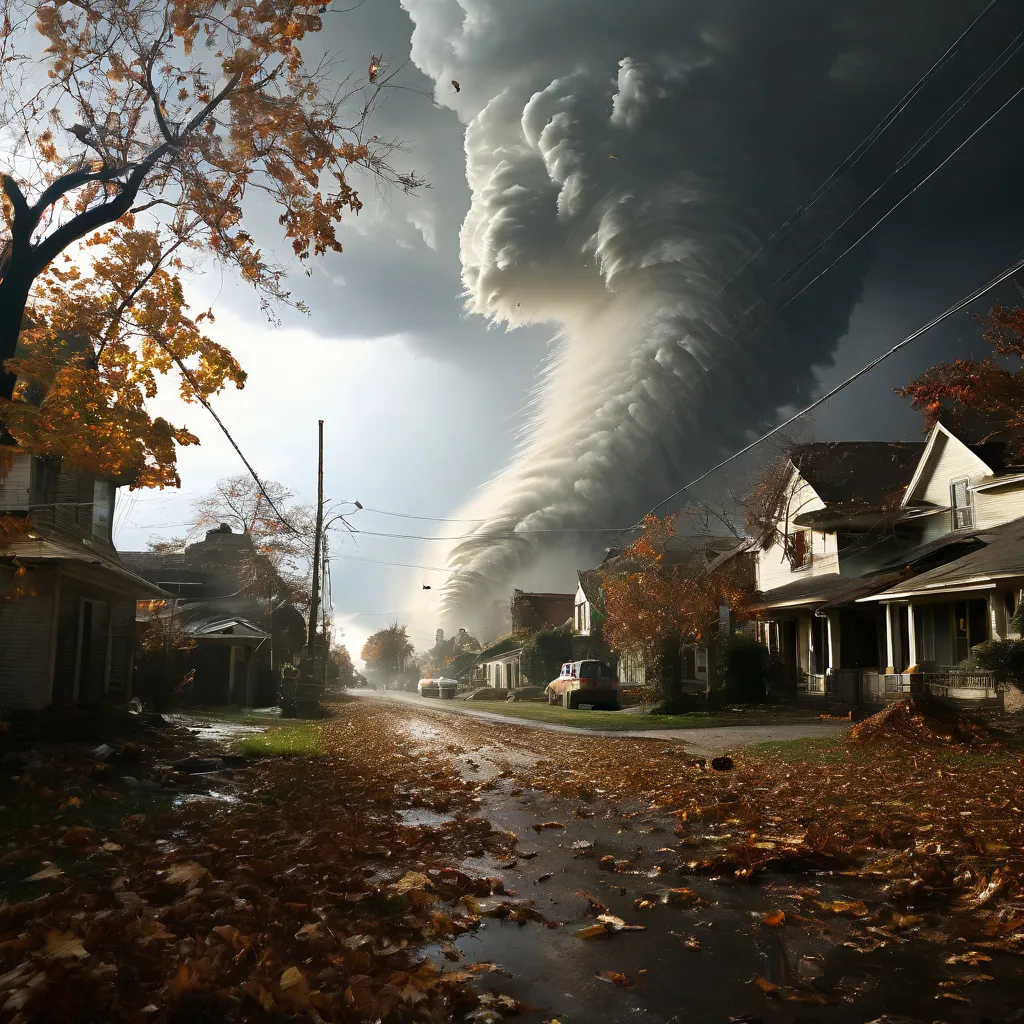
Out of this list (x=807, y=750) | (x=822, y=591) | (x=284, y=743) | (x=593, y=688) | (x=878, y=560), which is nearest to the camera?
(x=807, y=750)

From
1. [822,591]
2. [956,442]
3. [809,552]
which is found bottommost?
[822,591]

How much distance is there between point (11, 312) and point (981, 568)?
2151 cm

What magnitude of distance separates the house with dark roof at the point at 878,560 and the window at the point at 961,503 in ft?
0.12

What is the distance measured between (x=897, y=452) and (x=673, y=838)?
33.0m

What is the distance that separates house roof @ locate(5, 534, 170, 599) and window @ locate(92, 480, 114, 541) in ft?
2.18

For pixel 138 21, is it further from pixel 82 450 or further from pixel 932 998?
pixel 932 998

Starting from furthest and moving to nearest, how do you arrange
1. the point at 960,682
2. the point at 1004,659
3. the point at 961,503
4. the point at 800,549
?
1. the point at 800,549
2. the point at 961,503
3. the point at 960,682
4. the point at 1004,659

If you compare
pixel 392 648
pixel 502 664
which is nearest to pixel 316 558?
pixel 502 664

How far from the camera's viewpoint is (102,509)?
24.8 m

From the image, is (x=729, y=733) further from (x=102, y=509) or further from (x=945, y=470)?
(x=102, y=509)

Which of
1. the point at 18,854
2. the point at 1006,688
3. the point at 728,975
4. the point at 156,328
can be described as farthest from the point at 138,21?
the point at 1006,688

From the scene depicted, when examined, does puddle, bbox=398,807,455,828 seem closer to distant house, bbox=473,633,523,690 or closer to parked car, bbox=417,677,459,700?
parked car, bbox=417,677,459,700

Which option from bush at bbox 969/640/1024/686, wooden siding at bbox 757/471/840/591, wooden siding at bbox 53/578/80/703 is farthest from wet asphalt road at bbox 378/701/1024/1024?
wooden siding at bbox 757/471/840/591

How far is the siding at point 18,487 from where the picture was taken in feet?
64.7
